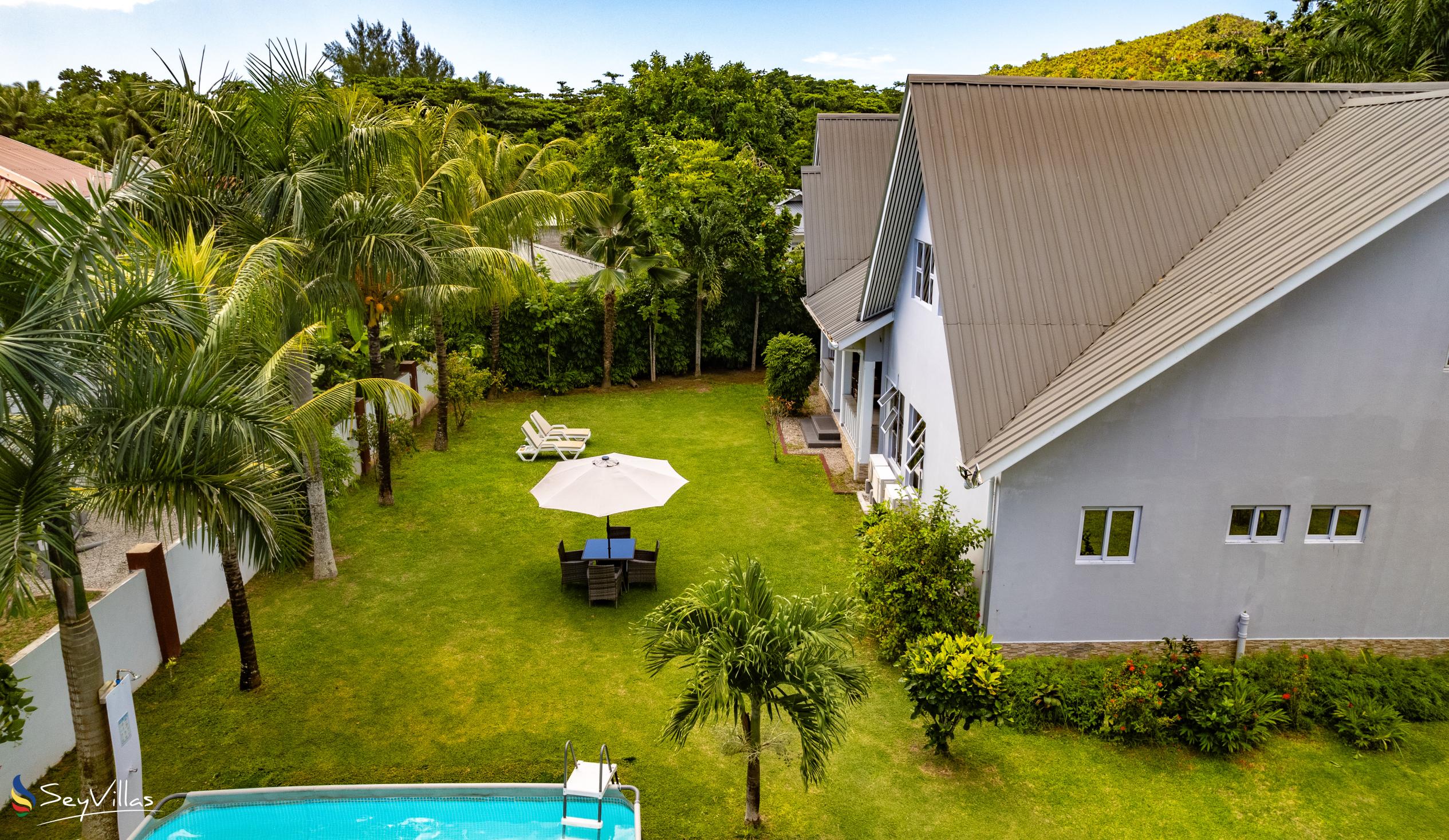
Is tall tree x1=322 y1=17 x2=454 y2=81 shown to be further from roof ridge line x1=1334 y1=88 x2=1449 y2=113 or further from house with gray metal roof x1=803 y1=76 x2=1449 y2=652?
roof ridge line x1=1334 y1=88 x2=1449 y2=113

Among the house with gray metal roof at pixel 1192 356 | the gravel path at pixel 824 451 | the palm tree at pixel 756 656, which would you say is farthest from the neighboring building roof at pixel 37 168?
the house with gray metal roof at pixel 1192 356

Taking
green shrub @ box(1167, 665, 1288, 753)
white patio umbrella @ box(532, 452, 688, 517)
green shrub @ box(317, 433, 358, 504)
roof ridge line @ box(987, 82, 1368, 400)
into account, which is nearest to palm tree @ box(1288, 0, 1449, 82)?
roof ridge line @ box(987, 82, 1368, 400)

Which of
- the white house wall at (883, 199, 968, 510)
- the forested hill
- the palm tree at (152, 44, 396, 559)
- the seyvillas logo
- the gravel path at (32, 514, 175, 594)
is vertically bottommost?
the seyvillas logo

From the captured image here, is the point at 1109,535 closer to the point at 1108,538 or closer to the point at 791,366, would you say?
the point at 1108,538

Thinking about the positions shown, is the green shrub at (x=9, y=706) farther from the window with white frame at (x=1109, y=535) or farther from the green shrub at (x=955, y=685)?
the window with white frame at (x=1109, y=535)

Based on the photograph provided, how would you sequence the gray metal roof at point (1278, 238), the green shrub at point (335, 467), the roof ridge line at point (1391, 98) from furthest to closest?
the green shrub at point (335, 467)
the roof ridge line at point (1391, 98)
the gray metal roof at point (1278, 238)

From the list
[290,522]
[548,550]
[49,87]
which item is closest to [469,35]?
[49,87]
